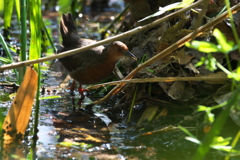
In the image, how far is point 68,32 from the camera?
16.8 ft

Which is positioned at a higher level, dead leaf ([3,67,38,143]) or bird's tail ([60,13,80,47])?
bird's tail ([60,13,80,47])

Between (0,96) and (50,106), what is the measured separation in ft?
1.74

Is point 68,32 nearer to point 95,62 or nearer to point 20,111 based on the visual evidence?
point 95,62

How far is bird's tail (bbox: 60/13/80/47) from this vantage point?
498cm

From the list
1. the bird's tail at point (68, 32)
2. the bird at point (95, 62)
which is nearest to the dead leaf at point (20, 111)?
the bird at point (95, 62)

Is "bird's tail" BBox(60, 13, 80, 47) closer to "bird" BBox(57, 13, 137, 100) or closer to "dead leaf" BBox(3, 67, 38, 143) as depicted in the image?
"bird" BBox(57, 13, 137, 100)

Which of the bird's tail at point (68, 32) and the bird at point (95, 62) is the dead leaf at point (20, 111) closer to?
the bird at point (95, 62)

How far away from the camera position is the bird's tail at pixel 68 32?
4977 millimetres

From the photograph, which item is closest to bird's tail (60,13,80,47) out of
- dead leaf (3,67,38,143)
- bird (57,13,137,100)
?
bird (57,13,137,100)

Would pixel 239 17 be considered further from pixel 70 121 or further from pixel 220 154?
pixel 70 121

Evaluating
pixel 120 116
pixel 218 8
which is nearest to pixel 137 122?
pixel 120 116

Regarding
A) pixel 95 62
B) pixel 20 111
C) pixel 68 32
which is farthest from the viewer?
pixel 68 32

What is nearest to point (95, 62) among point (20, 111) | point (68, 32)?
point (68, 32)

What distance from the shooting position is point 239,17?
336 cm
